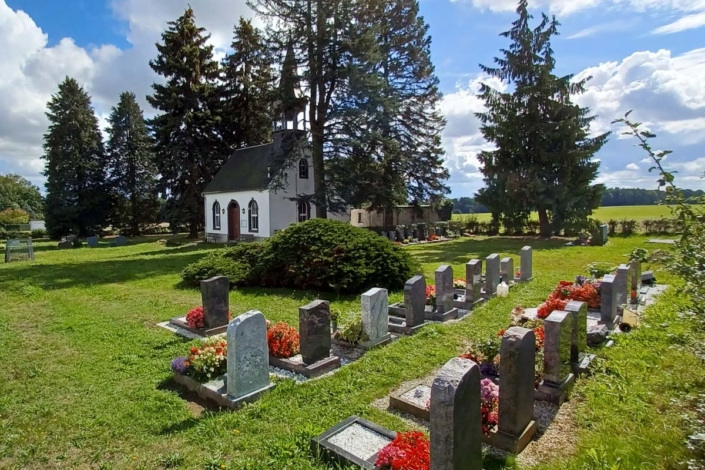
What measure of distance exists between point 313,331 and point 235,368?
50.8 inches

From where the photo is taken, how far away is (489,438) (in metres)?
3.78

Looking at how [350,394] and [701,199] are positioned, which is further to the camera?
[350,394]

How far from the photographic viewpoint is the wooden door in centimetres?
2659

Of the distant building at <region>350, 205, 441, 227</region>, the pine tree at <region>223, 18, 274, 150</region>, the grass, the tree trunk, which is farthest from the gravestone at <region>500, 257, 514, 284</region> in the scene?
the pine tree at <region>223, 18, 274, 150</region>

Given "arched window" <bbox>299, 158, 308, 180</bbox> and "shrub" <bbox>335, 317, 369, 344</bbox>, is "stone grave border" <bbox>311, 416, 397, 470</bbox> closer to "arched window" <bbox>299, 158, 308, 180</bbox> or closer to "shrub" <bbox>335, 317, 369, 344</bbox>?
"shrub" <bbox>335, 317, 369, 344</bbox>

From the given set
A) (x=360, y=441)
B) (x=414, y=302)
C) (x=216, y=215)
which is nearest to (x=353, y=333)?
(x=414, y=302)

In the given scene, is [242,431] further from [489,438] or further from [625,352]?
[625,352]

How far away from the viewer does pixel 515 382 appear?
3.70m

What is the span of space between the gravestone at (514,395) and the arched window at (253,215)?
2246 cm

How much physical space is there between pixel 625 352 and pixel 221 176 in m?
27.3

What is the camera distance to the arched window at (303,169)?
25406 millimetres

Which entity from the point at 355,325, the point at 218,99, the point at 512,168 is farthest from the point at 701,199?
the point at 218,99

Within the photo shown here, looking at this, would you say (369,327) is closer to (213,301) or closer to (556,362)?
(556,362)

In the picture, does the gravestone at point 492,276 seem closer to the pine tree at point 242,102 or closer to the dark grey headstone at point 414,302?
the dark grey headstone at point 414,302
